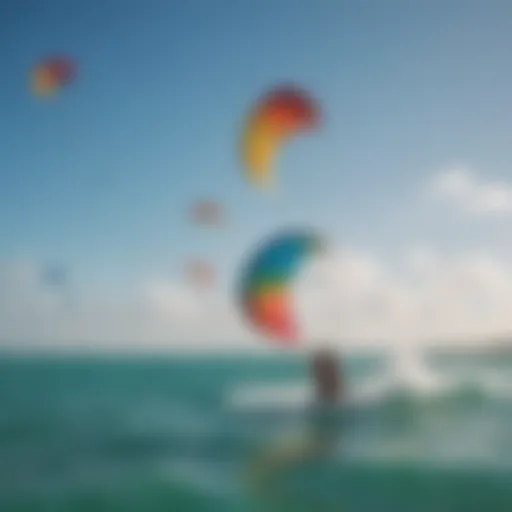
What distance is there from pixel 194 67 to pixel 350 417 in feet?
3.01

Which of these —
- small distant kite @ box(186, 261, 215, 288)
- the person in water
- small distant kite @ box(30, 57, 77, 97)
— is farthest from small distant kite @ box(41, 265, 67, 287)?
the person in water

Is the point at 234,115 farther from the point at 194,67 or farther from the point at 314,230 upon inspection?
the point at 314,230

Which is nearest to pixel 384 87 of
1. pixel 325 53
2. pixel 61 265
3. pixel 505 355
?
pixel 325 53

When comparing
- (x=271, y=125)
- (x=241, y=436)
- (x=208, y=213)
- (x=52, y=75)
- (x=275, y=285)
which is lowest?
(x=241, y=436)

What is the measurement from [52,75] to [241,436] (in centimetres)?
97

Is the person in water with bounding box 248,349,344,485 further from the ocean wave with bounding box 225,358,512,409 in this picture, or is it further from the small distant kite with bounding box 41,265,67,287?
the small distant kite with bounding box 41,265,67,287

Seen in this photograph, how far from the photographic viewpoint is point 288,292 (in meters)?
1.79

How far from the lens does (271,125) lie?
1790 mm

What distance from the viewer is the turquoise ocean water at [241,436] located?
172cm

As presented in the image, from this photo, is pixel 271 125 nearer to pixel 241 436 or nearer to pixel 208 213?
pixel 208 213

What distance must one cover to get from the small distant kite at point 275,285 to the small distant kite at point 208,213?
5.0 inches

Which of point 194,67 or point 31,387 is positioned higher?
point 194,67

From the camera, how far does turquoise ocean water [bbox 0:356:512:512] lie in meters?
1.72

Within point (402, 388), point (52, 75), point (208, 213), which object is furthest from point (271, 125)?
point (402, 388)
